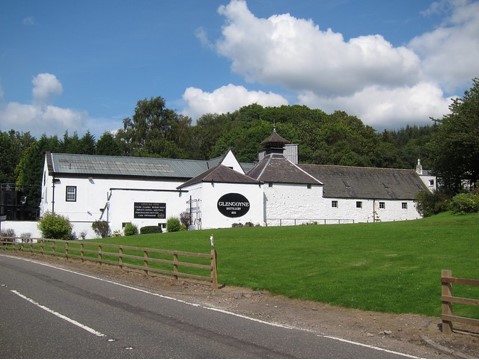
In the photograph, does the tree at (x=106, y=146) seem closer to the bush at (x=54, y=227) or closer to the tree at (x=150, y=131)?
the tree at (x=150, y=131)

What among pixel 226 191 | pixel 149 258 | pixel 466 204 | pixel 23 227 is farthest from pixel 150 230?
pixel 149 258

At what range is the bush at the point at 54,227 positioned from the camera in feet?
153

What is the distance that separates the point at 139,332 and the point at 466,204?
32213mm

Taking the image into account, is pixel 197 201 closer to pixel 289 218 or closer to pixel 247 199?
pixel 247 199

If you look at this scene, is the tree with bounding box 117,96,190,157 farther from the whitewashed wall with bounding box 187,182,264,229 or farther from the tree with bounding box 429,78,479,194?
the tree with bounding box 429,78,479,194

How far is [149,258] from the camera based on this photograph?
2112 centimetres

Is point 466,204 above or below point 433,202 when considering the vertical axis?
below

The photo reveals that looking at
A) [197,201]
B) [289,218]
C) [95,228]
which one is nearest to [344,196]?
[289,218]

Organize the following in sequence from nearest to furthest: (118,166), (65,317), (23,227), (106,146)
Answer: (65,317), (23,227), (118,166), (106,146)

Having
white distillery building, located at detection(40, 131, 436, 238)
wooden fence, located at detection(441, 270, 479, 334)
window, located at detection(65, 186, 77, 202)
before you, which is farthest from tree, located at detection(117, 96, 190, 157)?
wooden fence, located at detection(441, 270, 479, 334)

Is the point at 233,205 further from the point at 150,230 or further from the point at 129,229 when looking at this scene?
the point at 129,229

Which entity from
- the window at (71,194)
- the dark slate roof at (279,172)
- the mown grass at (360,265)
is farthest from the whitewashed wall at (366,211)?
the window at (71,194)

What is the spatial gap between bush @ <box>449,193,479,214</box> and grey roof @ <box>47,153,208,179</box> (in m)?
32.1

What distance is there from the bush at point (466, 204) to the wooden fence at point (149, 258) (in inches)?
868
